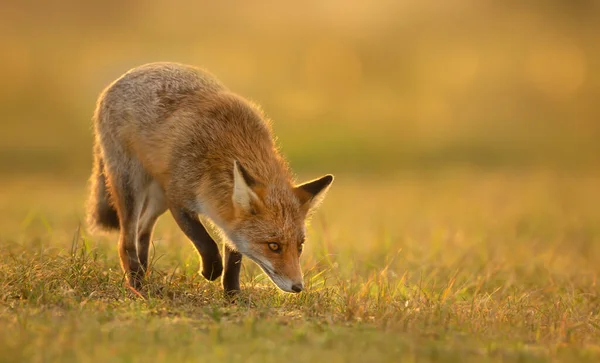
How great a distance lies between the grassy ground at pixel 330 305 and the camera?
4.45 meters

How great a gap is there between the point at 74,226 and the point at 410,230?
5.22 meters

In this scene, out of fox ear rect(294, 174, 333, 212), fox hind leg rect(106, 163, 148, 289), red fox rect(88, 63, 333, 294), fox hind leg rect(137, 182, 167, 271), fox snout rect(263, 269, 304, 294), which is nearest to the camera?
fox snout rect(263, 269, 304, 294)

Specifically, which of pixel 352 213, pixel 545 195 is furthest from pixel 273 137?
pixel 545 195

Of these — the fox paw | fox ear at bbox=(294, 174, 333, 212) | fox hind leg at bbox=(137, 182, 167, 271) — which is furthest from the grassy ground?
fox ear at bbox=(294, 174, 333, 212)

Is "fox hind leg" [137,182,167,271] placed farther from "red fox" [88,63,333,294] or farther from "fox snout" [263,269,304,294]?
"fox snout" [263,269,304,294]

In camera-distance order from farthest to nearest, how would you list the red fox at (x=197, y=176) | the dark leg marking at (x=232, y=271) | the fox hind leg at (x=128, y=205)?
the fox hind leg at (x=128, y=205) < the dark leg marking at (x=232, y=271) < the red fox at (x=197, y=176)

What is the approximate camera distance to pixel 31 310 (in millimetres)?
5094

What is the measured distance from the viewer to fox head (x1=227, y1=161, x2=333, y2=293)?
585 cm

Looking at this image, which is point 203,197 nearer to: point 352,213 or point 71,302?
point 71,302

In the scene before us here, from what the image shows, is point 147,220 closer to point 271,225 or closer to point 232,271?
point 232,271

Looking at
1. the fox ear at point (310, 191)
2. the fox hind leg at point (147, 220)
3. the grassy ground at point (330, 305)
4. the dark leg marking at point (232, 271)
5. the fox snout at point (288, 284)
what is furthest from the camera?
the fox hind leg at point (147, 220)

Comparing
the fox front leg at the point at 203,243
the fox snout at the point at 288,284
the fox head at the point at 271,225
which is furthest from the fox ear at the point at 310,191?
the fox front leg at the point at 203,243

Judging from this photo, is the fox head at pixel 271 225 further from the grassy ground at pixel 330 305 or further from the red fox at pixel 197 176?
the grassy ground at pixel 330 305

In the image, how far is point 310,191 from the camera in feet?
20.4
